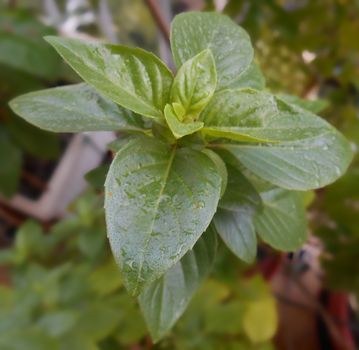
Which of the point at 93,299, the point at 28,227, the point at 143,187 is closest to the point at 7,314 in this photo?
the point at 93,299

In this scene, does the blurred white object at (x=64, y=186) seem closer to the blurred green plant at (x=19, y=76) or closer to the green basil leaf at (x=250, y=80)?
the blurred green plant at (x=19, y=76)

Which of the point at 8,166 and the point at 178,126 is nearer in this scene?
the point at 178,126

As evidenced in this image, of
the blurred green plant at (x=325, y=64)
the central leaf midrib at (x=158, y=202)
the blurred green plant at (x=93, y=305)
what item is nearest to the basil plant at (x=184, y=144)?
the central leaf midrib at (x=158, y=202)

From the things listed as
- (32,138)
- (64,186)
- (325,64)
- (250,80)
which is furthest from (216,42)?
(64,186)

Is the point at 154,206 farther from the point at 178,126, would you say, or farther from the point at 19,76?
the point at 19,76

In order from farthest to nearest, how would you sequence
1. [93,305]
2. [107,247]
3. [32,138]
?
[32,138] < [107,247] < [93,305]

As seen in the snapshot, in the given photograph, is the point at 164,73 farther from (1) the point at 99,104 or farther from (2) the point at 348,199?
(2) the point at 348,199
